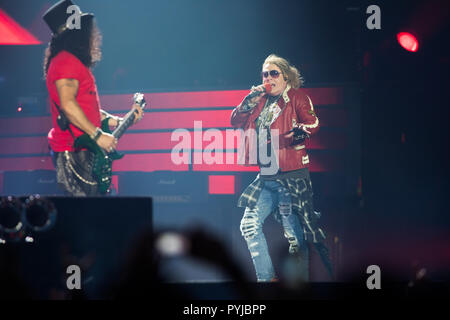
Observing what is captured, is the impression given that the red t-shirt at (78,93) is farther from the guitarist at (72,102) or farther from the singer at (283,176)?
the singer at (283,176)

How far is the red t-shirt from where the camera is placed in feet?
9.12

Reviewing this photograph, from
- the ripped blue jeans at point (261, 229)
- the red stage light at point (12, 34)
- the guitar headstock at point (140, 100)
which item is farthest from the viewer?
the red stage light at point (12, 34)

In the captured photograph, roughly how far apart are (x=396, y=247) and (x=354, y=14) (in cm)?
182

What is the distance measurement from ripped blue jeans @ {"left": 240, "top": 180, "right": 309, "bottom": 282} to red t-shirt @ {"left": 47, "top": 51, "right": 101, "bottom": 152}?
1327mm

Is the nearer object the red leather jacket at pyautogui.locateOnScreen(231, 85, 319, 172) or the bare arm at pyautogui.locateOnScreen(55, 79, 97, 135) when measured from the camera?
the bare arm at pyautogui.locateOnScreen(55, 79, 97, 135)

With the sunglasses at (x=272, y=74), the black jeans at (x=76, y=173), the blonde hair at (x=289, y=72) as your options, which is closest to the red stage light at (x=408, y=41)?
the blonde hair at (x=289, y=72)

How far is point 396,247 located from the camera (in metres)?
3.31

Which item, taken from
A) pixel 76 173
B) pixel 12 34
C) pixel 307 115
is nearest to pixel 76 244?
pixel 76 173

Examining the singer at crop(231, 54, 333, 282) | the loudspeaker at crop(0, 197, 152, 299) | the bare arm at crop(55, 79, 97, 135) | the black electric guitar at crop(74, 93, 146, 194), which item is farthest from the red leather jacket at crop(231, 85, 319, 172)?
the loudspeaker at crop(0, 197, 152, 299)

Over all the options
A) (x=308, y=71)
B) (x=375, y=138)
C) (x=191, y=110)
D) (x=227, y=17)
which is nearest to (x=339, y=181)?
(x=375, y=138)

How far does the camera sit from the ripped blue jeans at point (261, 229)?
3213mm

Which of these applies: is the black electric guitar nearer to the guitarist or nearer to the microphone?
the guitarist

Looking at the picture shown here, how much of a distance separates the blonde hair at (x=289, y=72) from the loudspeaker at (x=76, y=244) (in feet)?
7.03
